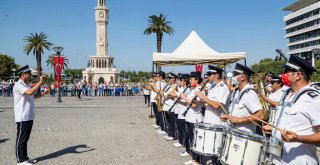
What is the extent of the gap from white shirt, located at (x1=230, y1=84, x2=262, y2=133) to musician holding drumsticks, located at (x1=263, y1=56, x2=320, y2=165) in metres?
1.21

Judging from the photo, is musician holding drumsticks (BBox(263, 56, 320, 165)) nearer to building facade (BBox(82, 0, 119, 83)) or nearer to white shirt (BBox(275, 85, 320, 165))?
white shirt (BBox(275, 85, 320, 165))

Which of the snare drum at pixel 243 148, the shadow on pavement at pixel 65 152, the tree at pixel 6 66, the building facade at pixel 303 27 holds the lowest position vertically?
the shadow on pavement at pixel 65 152

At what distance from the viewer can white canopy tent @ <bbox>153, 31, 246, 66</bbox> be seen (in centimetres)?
1313

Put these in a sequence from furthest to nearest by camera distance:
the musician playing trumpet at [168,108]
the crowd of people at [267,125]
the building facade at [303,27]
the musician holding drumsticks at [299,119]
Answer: the building facade at [303,27] → the musician playing trumpet at [168,108] → the crowd of people at [267,125] → the musician holding drumsticks at [299,119]

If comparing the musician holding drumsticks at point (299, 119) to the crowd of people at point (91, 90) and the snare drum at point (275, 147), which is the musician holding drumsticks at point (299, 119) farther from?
the crowd of people at point (91, 90)

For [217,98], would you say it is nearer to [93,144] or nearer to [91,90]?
[93,144]

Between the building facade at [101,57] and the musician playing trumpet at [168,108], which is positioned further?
the building facade at [101,57]

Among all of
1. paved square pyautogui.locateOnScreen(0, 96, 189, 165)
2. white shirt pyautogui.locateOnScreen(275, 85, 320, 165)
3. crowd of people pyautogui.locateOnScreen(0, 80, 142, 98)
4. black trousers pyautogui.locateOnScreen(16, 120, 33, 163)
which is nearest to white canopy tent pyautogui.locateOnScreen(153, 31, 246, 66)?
paved square pyautogui.locateOnScreen(0, 96, 189, 165)

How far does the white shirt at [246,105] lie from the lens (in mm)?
5180

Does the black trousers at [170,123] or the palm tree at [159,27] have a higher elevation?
the palm tree at [159,27]

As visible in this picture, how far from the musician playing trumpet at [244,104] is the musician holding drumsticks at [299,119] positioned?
1191 millimetres

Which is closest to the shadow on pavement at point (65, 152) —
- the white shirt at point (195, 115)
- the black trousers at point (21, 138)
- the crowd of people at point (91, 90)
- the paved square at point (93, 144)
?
the paved square at point (93, 144)

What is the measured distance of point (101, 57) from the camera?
4823 inches

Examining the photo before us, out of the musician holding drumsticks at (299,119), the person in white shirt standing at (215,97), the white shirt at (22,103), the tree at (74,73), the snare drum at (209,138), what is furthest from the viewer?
the tree at (74,73)
